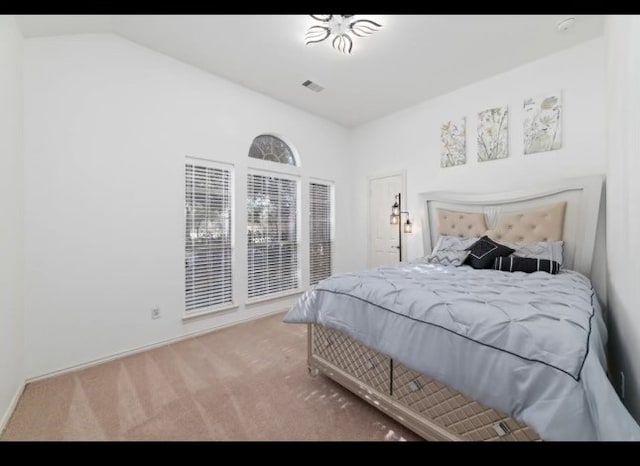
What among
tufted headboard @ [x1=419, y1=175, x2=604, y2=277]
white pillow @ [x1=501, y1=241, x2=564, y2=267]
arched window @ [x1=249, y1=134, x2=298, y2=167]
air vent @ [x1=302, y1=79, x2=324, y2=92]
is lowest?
white pillow @ [x1=501, y1=241, x2=564, y2=267]

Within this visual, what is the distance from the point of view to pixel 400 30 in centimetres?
258

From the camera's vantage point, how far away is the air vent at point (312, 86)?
11.6ft

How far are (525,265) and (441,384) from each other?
1.76m

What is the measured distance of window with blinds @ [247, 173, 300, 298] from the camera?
3729 millimetres

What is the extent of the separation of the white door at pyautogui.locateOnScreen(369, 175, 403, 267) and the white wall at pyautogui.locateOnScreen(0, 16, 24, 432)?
423cm

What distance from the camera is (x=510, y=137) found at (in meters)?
3.28

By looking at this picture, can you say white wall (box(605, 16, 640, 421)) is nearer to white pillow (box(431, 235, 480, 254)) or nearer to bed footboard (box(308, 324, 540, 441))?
bed footboard (box(308, 324, 540, 441))

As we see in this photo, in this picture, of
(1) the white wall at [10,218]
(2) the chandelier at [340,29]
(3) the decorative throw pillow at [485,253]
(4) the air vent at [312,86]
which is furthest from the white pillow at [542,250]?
(1) the white wall at [10,218]

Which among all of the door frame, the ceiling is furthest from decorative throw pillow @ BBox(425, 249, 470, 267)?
the ceiling

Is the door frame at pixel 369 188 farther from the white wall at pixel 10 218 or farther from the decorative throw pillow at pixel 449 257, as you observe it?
the white wall at pixel 10 218

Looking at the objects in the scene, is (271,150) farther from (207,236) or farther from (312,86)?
(207,236)

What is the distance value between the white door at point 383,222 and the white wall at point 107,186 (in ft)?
8.09
